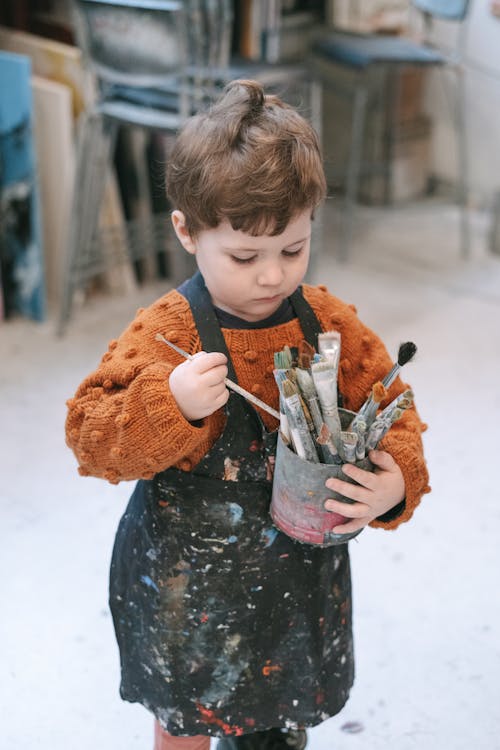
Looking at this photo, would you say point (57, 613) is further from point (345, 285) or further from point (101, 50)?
point (345, 285)

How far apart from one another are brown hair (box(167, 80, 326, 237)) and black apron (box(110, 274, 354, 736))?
0.13 m

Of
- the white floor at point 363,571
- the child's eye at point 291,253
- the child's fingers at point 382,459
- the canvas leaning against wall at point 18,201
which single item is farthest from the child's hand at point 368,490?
the canvas leaning against wall at point 18,201

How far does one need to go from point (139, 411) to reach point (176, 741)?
1.68ft

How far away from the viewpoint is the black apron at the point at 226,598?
99 centimetres

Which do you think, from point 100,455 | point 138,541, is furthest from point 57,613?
point 100,455

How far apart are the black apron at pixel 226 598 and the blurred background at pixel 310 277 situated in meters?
0.37

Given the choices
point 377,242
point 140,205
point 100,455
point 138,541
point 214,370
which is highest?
point 214,370

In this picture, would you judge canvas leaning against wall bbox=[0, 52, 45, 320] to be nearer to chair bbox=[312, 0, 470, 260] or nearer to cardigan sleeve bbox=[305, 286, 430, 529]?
chair bbox=[312, 0, 470, 260]

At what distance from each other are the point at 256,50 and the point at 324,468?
2.50m

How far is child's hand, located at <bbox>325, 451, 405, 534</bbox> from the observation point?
2.92 ft

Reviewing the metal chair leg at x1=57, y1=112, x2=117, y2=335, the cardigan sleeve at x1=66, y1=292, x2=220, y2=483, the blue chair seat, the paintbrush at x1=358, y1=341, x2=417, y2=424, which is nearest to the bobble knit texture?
the cardigan sleeve at x1=66, y1=292, x2=220, y2=483

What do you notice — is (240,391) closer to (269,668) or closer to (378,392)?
(378,392)

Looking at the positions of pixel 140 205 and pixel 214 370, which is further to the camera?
pixel 140 205

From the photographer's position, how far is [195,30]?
2.20 meters
